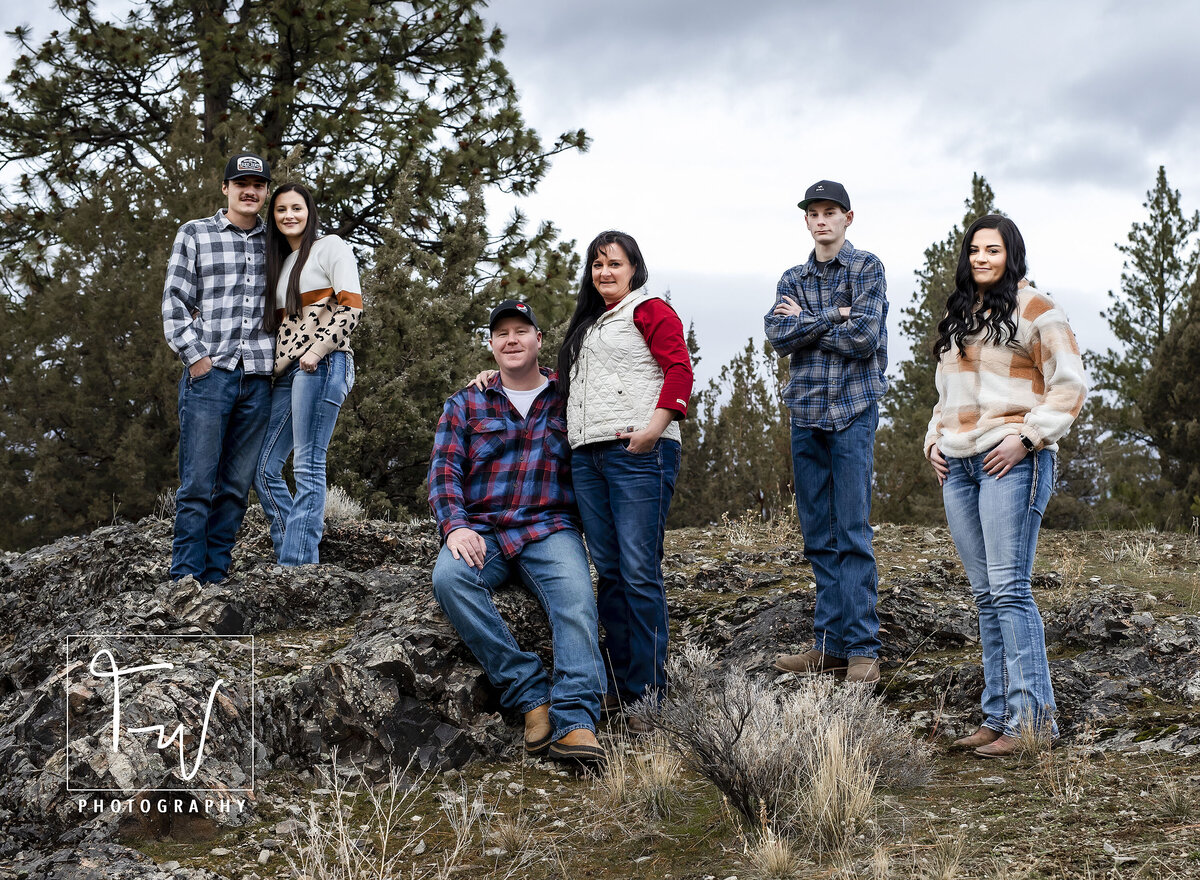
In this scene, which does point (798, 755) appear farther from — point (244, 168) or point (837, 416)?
point (244, 168)

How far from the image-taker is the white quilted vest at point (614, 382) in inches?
165

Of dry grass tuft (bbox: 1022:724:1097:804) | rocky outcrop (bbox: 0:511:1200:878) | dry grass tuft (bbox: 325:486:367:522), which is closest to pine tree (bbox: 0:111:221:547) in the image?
dry grass tuft (bbox: 325:486:367:522)

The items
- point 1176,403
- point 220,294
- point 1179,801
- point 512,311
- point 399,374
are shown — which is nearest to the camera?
point 1179,801

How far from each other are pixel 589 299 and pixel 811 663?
1881mm

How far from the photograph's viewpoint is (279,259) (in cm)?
559

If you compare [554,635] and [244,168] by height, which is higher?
[244,168]

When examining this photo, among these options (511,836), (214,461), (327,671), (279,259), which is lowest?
(511,836)

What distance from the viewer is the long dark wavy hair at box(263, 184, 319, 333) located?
17.9 ft

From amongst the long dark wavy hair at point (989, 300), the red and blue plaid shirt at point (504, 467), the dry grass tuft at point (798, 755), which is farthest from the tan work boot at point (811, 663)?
the long dark wavy hair at point (989, 300)

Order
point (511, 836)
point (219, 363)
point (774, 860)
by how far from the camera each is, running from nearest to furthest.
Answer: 1. point (774, 860)
2. point (511, 836)
3. point (219, 363)

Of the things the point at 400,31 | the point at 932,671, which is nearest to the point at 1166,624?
the point at 932,671

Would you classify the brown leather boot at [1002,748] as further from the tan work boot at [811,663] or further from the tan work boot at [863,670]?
the tan work boot at [811,663]

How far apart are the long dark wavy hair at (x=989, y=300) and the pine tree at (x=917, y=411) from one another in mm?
8287

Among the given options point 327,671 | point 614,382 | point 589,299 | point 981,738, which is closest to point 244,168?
point 589,299
